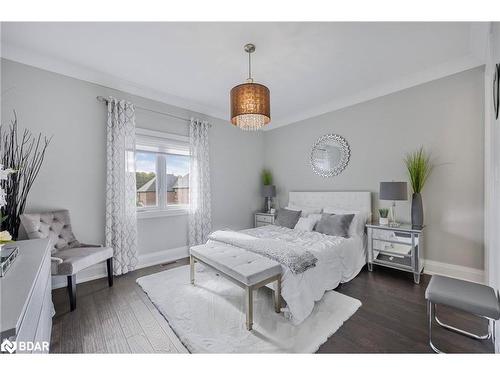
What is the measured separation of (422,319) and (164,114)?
421 centimetres

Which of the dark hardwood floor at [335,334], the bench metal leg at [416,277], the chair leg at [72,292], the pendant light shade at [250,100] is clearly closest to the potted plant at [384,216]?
the bench metal leg at [416,277]

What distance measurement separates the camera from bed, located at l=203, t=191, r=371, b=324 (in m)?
2.06

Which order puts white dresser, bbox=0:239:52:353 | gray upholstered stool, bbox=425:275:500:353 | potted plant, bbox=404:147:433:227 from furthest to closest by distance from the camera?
potted plant, bbox=404:147:433:227, gray upholstered stool, bbox=425:275:500:353, white dresser, bbox=0:239:52:353

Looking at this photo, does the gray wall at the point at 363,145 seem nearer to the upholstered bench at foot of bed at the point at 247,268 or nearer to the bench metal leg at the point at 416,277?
the bench metal leg at the point at 416,277

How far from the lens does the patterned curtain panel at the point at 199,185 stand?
387 centimetres

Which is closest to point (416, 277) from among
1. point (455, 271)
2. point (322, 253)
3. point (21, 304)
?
point (455, 271)

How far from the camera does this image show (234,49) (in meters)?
2.35

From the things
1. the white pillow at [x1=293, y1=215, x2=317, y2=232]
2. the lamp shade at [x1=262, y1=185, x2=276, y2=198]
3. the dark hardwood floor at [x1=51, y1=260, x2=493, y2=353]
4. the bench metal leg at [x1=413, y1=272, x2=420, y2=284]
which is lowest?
the dark hardwood floor at [x1=51, y1=260, x2=493, y2=353]

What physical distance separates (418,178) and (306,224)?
1629mm

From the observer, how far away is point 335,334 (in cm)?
180

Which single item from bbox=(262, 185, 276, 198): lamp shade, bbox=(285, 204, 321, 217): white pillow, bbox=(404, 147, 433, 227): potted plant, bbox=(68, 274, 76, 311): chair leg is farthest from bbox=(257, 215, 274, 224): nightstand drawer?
bbox=(68, 274, 76, 311): chair leg

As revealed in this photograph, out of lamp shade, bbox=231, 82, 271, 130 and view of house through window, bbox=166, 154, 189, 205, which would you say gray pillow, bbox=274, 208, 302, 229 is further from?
lamp shade, bbox=231, 82, 271, 130
